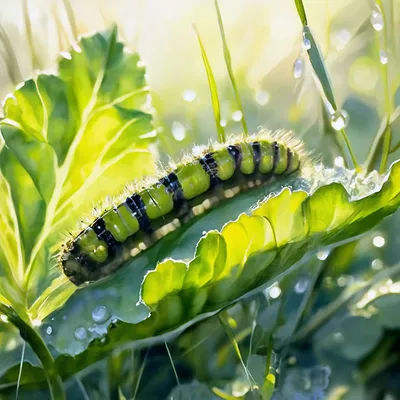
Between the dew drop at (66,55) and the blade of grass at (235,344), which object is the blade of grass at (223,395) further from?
the dew drop at (66,55)

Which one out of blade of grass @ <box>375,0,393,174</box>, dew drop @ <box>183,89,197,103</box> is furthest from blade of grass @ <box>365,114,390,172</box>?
dew drop @ <box>183,89,197,103</box>

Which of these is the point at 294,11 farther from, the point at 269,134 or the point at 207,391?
the point at 207,391

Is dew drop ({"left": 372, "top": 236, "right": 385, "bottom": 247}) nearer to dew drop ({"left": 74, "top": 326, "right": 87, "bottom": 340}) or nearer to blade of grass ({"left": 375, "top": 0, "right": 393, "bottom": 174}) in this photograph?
blade of grass ({"left": 375, "top": 0, "right": 393, "bottom": 174})

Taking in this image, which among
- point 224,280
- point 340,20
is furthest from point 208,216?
point 340,20

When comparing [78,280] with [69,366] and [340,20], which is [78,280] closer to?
[69,366]

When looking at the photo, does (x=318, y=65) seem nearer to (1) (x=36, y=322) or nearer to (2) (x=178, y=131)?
(2) (x=178, y=131)

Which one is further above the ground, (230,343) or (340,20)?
(340,20)
